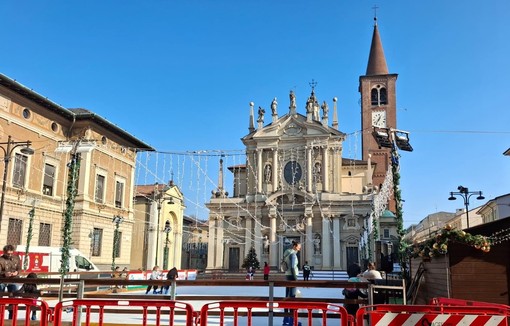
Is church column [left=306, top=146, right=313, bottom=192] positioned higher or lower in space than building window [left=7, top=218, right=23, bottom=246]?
higher

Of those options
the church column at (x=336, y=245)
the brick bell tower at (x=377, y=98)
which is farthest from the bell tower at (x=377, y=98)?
the church column at (x=336, y=245)

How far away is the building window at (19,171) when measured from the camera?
26.1 metres

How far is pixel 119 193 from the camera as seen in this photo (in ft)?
116

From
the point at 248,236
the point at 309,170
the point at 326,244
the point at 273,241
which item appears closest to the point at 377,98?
the point at 309,170

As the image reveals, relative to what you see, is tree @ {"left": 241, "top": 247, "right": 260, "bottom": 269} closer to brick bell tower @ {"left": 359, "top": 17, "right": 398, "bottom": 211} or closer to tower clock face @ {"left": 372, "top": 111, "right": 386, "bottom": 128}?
brick bell tower @ {"left": 359, "top": 17, "right": 398, "bottom": 211}

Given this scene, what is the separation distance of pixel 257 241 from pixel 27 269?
3180cm

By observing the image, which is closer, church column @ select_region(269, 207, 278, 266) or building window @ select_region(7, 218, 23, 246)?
building window @ select_region(7, 218, 23, 246)

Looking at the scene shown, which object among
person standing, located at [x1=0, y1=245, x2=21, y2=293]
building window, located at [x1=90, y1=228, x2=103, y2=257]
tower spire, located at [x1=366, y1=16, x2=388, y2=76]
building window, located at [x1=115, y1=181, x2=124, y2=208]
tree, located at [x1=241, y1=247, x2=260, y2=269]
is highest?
tower spire, located at [x1=366, y1=16, x2=388, y2=76]

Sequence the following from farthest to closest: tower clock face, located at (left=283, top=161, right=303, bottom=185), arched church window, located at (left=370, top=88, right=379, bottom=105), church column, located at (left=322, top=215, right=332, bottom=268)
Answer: arched church window, located at (left=370, top=88, right=379, bottom=105)
tower clock face, located at (left=283, top=161, right=303, bottom=185)
church column, located at (left=322, top=215, right=332, bottom=268)

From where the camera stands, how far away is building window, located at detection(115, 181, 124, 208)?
3484cm

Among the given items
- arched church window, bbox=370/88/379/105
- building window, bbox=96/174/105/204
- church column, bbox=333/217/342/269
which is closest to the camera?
building window, bbox=96/174/105/204

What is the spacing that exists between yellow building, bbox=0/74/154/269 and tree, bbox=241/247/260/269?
49.3ft

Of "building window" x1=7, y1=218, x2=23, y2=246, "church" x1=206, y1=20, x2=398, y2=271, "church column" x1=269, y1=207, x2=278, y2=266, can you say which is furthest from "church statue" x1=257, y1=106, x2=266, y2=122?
"building window" x1=7, y1=218, x2=23, y2=246

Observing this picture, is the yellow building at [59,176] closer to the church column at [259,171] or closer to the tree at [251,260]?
the tree at [251,260]
